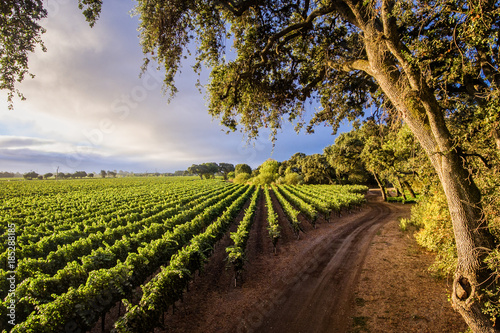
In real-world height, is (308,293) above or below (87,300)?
below

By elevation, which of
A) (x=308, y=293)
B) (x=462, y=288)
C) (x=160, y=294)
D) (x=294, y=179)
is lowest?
(x=308, y=293)

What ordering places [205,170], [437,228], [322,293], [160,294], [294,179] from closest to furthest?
[160,294]
[322,293]
[437,228]
[294,179]
[205,170]

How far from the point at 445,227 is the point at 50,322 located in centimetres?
1345

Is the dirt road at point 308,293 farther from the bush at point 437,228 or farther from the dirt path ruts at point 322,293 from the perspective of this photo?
the bush at point 437,228

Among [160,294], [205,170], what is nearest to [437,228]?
[160,294]

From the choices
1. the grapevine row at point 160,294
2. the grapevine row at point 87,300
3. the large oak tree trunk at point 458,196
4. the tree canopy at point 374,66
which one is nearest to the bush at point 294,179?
the tree canopy at point 374,66

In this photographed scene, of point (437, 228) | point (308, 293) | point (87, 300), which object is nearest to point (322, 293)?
point (308, 293)

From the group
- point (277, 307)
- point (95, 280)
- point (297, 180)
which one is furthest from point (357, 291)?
point (297, 180)

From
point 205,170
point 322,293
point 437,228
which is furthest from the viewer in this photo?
point 205,170

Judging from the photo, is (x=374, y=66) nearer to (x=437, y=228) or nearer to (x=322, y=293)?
(x=322, y=293)

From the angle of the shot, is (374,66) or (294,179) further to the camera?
(294,179)

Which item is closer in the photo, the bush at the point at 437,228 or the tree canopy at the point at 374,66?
the tree canopy at the point at 374,66

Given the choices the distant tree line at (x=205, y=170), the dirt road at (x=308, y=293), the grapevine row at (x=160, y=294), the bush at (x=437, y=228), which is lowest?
the dirt road at (x=308, y=293)

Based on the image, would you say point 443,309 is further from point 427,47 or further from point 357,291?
point 427,47
